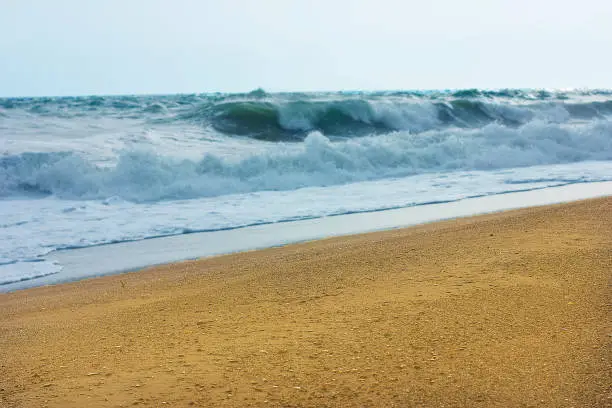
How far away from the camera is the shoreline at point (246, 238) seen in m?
5.86

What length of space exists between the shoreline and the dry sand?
98cm

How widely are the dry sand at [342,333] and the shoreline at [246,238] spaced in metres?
0.98

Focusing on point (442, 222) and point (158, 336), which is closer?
point (158, 336)

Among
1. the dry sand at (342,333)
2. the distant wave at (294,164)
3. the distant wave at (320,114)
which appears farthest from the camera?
the distant wave at (320,114)

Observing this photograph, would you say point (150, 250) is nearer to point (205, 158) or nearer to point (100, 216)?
point (100, 216)

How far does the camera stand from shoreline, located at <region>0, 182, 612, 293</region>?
5.86m

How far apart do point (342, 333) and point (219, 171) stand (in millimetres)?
9862

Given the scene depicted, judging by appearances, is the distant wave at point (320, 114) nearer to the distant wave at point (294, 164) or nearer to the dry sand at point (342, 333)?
the distant wave at point (294, 164)

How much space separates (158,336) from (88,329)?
20.0 inches

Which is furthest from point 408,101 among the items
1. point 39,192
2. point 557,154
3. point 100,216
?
point 100,216

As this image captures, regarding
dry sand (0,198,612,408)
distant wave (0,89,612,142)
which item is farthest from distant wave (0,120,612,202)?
dry sand (0,198,612,408)

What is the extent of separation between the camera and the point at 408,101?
27.7 metres

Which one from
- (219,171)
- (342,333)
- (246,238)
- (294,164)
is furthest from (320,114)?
(342,333)

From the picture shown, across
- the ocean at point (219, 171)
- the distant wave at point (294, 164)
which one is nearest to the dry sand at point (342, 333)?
the ocean at point (219, 171)
